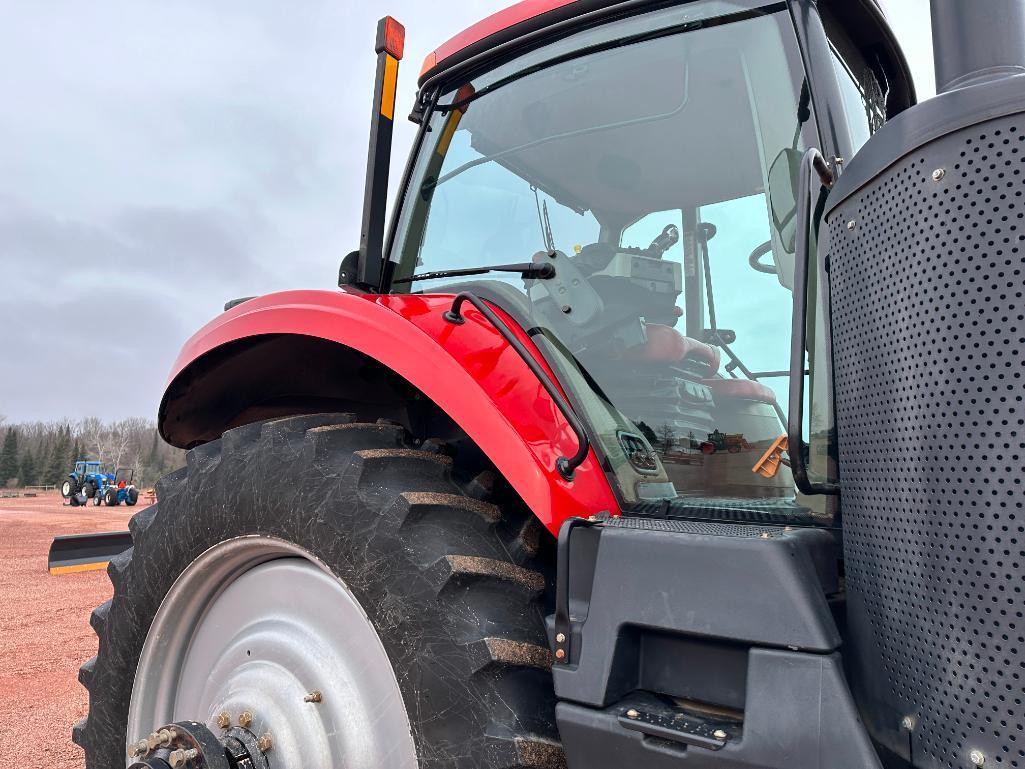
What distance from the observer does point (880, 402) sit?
3.69 feet

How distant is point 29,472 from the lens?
56.3 m

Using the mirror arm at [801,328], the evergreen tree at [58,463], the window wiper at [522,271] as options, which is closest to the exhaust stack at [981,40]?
the mirror arm at [801,328]

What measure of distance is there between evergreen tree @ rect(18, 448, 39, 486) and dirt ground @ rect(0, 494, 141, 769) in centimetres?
5468

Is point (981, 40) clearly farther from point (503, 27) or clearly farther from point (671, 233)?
point (503, 27)

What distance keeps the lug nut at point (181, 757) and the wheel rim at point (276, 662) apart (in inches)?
5.2

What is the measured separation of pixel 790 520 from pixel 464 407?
0.69 meters

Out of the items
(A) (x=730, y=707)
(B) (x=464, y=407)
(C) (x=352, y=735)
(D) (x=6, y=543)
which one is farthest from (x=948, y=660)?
(D) (x=6, y=543)

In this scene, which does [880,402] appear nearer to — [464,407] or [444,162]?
[464,407]

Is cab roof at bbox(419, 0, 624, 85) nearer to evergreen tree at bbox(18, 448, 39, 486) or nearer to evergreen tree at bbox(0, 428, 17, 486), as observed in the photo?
evergreen tree at bbox(18, 448, 39, 486)

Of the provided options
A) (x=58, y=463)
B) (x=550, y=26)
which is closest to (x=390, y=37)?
(x=550, y=26)

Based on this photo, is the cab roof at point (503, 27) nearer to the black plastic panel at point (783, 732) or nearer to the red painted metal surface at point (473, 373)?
the red painted metal surface at point (473, 373)

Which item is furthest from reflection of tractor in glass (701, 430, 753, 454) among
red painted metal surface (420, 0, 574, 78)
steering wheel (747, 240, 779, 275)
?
red painted metal surface (420, 0, 574, 78)

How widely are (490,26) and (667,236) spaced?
0.79 m

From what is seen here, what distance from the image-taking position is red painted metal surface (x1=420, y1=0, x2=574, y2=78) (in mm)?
1894
